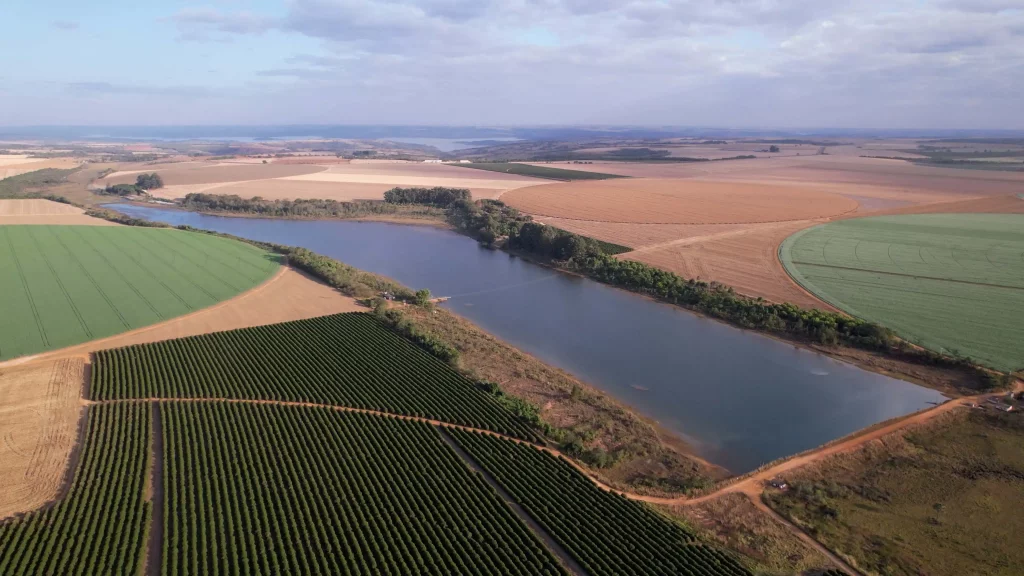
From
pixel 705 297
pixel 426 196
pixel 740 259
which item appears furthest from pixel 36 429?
pixel 426 196

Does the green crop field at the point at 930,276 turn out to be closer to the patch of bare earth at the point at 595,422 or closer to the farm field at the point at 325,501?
the patch of bare earth at the point at 595,422

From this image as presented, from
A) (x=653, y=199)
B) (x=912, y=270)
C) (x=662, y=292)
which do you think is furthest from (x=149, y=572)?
(x=653, y=199)

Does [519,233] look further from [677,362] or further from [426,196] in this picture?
[677,362]

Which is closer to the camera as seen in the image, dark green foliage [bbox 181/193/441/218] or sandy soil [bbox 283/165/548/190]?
dark green foliage [bbox 181/193/441/218]

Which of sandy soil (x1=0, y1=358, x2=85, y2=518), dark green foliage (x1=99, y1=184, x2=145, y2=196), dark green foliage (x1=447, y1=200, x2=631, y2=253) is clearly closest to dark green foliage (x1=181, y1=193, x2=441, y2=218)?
dark green foliage (x1=447, y1=200, x2=631, y2=253)

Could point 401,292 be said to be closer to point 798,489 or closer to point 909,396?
point 798,489

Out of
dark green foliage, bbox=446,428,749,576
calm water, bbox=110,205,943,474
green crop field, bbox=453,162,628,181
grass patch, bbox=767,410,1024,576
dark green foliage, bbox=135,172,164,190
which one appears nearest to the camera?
dark green foliage, bbox=446,428,749,576

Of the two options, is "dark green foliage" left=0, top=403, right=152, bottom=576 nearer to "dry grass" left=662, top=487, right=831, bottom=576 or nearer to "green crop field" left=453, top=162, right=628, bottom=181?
"dry grass" left=662, top=487, right=831, bottom=576
